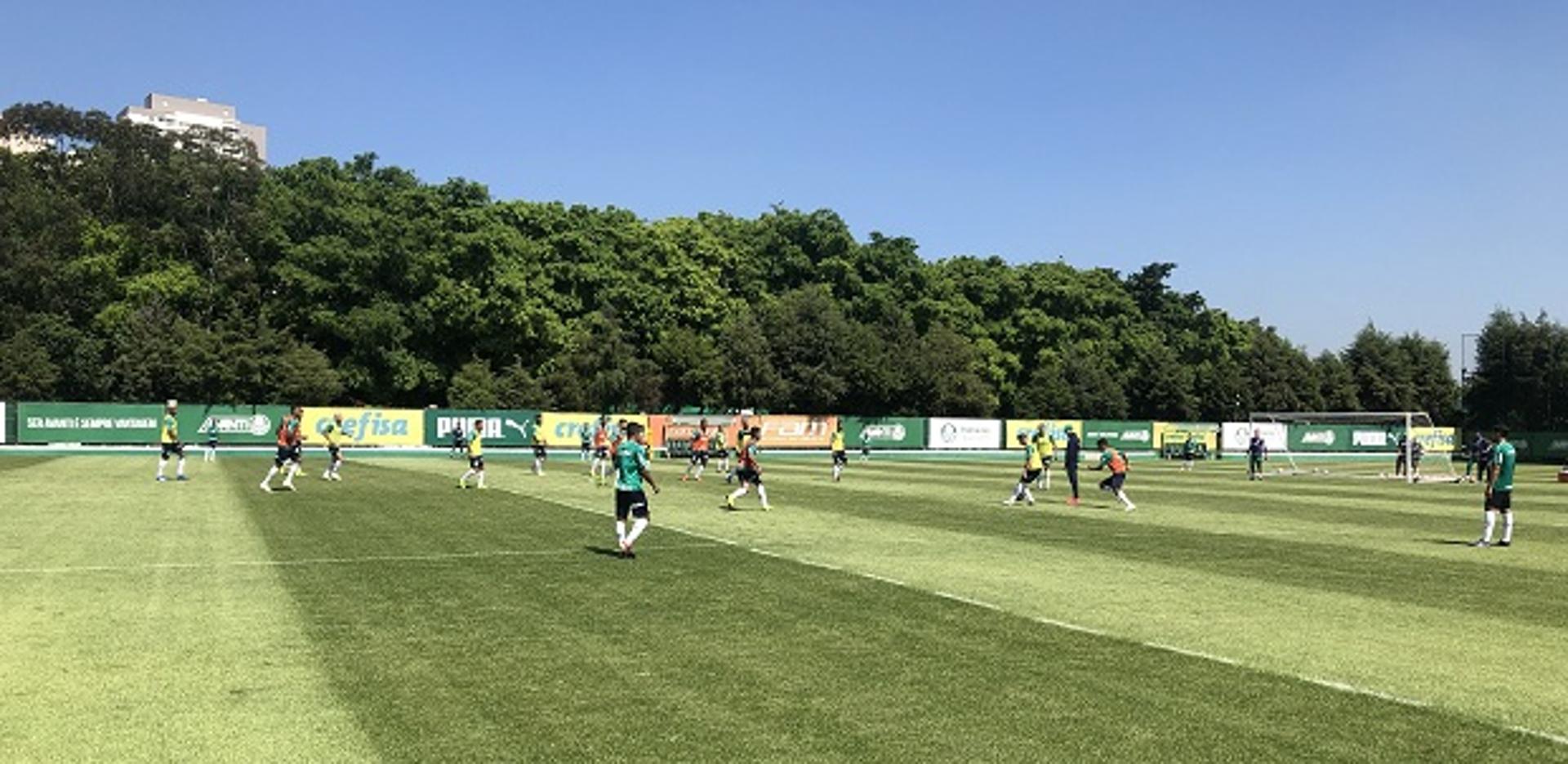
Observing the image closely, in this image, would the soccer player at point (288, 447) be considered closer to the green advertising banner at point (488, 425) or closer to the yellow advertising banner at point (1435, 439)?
the green advertising banner at point (488, 425)

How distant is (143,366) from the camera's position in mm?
67938

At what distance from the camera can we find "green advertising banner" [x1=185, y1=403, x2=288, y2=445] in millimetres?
56812

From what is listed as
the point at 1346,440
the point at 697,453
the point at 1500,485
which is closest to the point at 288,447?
the point at 697,453

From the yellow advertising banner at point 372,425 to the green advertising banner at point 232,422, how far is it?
72.4 inches

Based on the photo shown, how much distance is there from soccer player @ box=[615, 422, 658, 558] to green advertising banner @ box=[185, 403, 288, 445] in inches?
1829

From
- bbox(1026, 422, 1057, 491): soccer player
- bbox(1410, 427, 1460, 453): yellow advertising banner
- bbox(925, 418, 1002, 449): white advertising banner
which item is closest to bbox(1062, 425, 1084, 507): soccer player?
bbox(1026, 422, 1057, 491): soccer player

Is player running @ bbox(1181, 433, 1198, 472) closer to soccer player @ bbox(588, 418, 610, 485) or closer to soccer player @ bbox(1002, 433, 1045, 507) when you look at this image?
soccer player @ bbox(1002, 433, 1045, 507)

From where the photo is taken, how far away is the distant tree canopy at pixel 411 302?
232 ft

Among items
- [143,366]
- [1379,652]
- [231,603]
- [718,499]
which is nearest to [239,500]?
[718,499]

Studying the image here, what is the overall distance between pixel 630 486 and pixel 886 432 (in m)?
60.0

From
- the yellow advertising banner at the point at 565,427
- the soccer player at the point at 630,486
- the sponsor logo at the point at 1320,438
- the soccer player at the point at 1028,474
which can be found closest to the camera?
the soccer player at the point at 630,486

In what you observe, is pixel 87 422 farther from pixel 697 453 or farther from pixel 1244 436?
pixel 1244 436

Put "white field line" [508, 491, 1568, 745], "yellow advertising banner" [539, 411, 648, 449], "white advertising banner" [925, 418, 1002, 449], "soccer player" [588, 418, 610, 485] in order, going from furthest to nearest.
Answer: "white advertising banner" [925, 418, 1002, 449] < "yellow advertising banner" [539, 411, 648, 449] < "soccer player" [588, 418, 610, 485] < "white field line" [508, 491, 1568, 745]

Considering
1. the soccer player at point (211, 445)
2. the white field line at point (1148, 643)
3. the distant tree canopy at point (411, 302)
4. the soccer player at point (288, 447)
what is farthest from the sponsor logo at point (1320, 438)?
the white field line at point (1148, 643)
